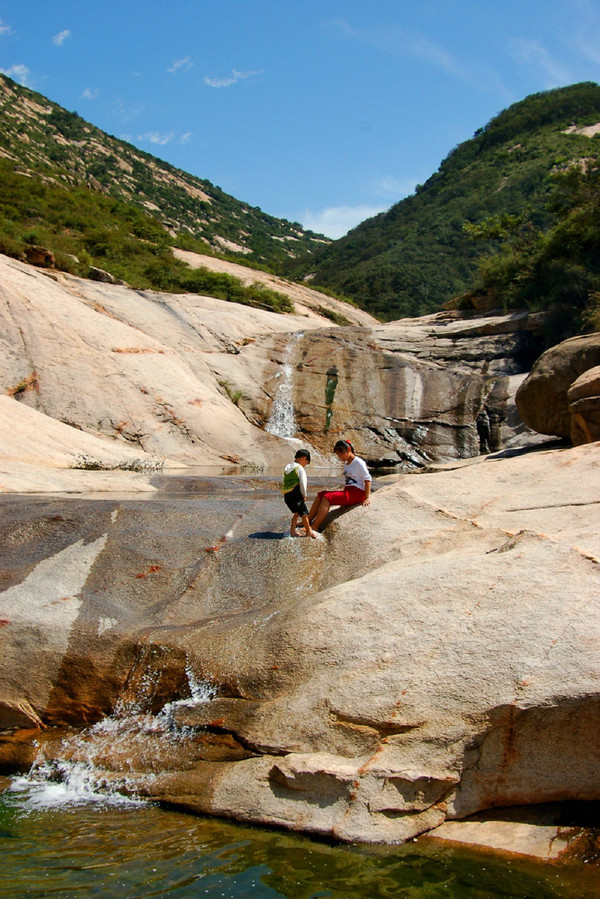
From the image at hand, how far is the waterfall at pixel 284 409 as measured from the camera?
69.1 ft

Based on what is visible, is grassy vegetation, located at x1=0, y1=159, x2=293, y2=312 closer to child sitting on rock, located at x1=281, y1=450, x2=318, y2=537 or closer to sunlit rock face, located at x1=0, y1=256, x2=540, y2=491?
sunlit rock face, located at x1=0, y1=256, x2=540, y2=491

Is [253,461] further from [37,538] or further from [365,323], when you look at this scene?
[365,323]

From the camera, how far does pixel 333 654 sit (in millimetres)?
5770

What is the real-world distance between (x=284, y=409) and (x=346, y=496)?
523 inches

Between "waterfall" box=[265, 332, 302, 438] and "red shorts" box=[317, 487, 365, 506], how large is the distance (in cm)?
1179

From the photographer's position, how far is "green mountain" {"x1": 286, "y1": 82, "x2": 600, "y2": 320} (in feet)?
172

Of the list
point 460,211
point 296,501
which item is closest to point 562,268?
point 296,501

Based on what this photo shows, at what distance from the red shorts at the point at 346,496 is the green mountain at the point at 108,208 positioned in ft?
61.1

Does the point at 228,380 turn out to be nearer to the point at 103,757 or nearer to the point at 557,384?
the point at 557,384

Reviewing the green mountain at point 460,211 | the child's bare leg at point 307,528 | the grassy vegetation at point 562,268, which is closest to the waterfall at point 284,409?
the grassy vegetation at point 562,268

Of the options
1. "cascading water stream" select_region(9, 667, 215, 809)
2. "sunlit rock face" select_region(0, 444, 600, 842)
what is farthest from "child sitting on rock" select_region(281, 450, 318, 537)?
"cascading water stream" select_region(9, 667, 215, 809)

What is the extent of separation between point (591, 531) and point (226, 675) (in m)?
3.34

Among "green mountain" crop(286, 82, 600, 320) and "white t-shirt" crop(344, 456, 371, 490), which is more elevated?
"green mountain" crop(286, 82, 600, 320)

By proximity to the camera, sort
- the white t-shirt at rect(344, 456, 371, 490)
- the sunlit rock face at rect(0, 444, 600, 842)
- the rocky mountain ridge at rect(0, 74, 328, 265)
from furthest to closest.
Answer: the rocky mountain ridge at rect(0, 74, 328, 265), the white t-shirt at rect(344, 456, 371, 490), the sunlit rock face at rect(0, 444, 600, 842)
